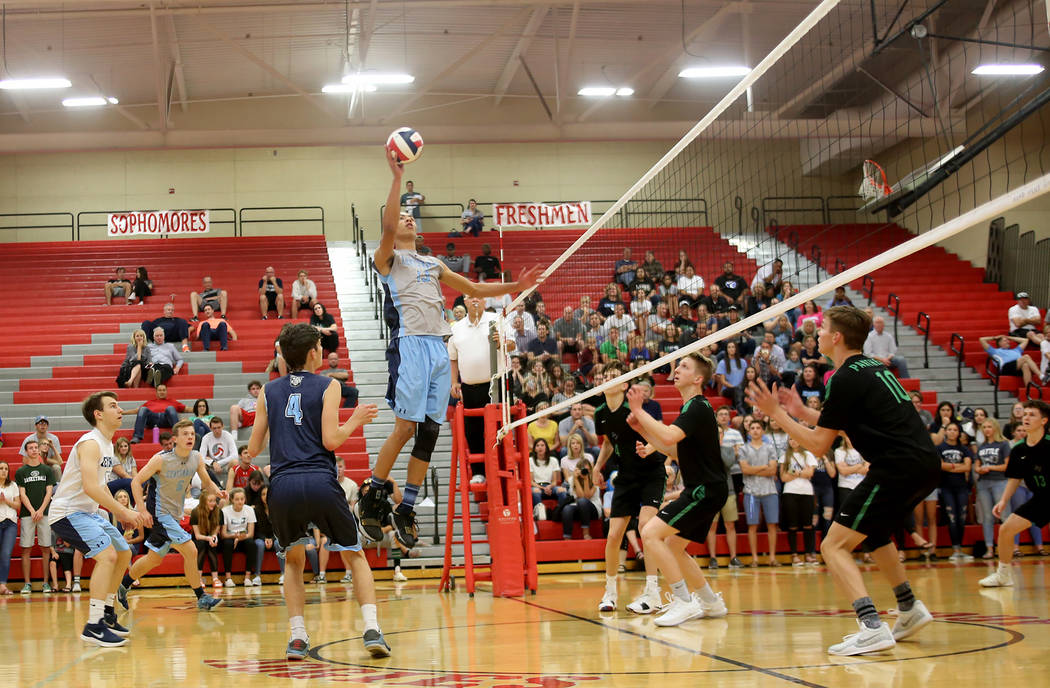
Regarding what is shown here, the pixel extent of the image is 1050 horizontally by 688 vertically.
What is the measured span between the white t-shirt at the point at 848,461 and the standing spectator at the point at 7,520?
36.1 ft

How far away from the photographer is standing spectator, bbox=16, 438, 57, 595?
1398cm

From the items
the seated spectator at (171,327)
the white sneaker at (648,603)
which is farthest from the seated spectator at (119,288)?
the white sneaker at (648,603)

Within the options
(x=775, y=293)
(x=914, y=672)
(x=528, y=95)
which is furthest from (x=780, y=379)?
(x=528, y=95)

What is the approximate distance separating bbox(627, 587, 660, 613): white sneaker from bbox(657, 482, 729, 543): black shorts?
1.17 meters

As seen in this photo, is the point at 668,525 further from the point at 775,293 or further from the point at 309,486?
the point at 775,293

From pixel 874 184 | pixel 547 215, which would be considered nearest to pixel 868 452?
pixel 547 215

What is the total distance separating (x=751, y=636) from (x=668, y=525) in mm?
1099

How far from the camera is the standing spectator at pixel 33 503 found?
14.0 metres

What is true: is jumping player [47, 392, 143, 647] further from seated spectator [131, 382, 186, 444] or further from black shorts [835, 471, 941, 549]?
seated spectator [131, 382, 186, 444]

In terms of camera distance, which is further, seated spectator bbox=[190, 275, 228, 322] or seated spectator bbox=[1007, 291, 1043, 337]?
seated spectator bbox=[190, 275, 228, 322]

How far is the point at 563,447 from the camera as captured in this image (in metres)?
15.6

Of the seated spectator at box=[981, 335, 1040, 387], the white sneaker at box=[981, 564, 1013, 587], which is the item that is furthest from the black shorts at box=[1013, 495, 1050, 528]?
the seated spectator at box=[981, 335, 1040, 387]

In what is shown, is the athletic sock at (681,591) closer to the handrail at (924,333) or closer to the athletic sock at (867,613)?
the athletic sock at (867,613)

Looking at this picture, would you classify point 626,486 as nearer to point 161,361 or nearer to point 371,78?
point 161,361
